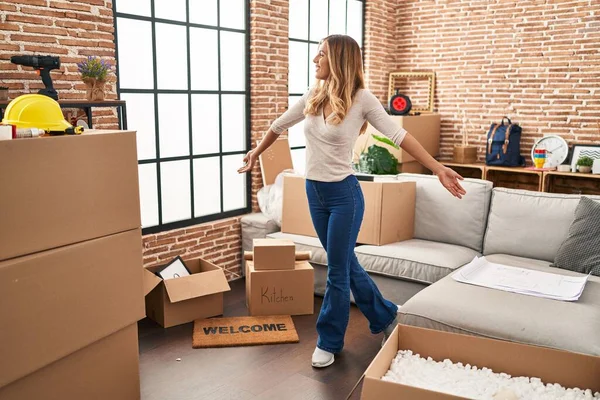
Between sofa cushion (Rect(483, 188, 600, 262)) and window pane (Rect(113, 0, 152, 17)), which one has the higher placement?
window pane (Rect(113, 0, 152, 17))

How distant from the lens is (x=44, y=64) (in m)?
2.96

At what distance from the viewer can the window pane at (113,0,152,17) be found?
12.3 feet

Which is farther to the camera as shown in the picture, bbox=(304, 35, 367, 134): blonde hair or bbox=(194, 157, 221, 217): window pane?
bbox=(194, 157, 221, 217): window pane

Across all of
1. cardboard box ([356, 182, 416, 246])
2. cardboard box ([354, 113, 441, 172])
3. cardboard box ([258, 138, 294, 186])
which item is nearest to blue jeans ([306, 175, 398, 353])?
cardboard box ([356, 182, 416, 246])

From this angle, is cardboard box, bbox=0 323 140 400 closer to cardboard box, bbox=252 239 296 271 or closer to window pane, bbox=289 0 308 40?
cardboard box, bbox=252 239 296 271

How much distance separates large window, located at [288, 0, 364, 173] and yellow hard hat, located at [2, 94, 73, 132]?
3389mm

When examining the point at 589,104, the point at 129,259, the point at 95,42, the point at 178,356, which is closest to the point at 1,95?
the point at 95,42

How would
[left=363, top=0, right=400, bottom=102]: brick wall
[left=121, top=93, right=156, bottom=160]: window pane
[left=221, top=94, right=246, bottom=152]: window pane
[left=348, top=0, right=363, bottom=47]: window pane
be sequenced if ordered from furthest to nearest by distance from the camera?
1. [left=363, top=0, right=400, bottom=102]: brick wall
2. [left=348, top=0, right=363, bottom=47]: window pane
3. [left=221, top=94, right=246, bottom=152]: window pane
4. [left=121, top=93, right=156, bottom=160]: window pane

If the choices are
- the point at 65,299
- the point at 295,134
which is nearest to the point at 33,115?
the point at 65,299

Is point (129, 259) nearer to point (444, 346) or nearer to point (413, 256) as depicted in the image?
point (444, 346)

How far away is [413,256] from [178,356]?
1.55 metres

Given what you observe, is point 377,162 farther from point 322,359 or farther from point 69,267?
point 69,267

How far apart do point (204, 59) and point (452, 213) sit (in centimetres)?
218

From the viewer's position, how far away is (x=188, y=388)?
277cm
